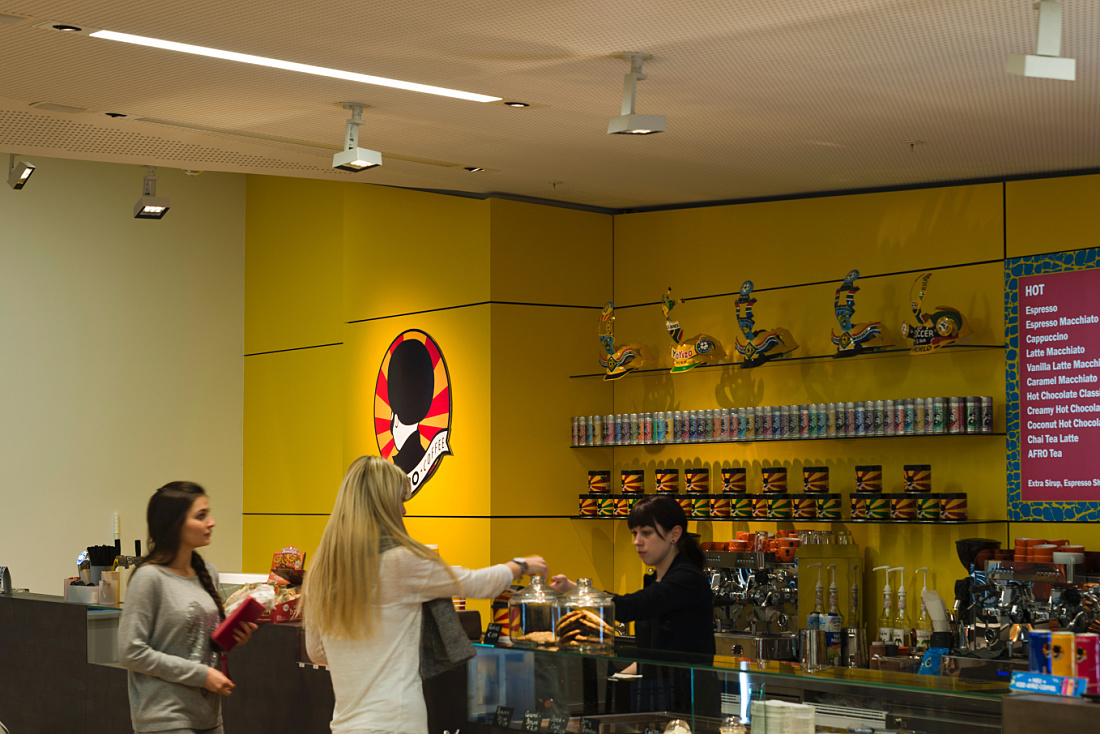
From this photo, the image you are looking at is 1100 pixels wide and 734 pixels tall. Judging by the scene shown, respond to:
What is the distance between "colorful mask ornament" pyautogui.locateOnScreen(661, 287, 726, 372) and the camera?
6.07 meters

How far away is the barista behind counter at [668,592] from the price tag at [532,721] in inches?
13.3

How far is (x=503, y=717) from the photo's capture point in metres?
3.22

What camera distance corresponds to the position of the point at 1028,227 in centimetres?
524

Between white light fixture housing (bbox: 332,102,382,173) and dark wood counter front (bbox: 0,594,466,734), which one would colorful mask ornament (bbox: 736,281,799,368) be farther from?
dark wood counter front (bbox: 0,594,466,734)

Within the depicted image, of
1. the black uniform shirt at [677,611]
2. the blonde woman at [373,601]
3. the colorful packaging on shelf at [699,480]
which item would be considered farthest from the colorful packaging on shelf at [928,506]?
the blonde woman at [373,601]

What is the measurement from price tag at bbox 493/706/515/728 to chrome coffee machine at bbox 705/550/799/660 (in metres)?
2.15

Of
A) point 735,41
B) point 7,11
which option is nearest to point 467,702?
point 735,41

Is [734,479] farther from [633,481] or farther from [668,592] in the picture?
[668,592]

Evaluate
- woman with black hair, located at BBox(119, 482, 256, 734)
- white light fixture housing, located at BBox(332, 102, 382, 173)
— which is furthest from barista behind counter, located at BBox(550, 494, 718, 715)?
white light fixture housing, located at BBox(332, 102, 382, 173)

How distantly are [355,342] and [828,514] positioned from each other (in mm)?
3391

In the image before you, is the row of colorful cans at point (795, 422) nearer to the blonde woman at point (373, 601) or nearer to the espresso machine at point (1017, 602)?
the espresso machine at point (1017, 602)

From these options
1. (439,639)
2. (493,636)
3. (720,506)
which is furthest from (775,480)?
(439,639)

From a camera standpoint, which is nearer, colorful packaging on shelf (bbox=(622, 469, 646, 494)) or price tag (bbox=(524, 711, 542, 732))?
price tag (bbox=(524, 711, 542, 732))

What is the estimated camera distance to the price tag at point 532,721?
3.09 meters
